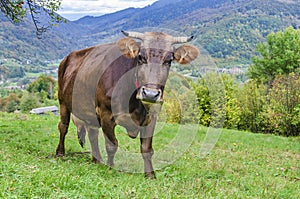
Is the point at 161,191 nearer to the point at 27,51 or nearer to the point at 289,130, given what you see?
the point at 289,130

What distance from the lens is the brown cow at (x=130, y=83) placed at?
725 cm

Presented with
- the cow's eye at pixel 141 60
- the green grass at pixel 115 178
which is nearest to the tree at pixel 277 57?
the green grass at pixel 115 178

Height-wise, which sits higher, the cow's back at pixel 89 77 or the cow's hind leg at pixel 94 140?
the cow's back at pixel 89 77

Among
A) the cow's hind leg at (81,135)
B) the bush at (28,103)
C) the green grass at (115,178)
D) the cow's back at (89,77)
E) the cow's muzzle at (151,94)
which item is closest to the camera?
the green grass at (115,178)

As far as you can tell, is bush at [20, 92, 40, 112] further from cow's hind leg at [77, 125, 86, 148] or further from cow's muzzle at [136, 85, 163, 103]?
cow's muzzle at [136, 85, 163, 103]

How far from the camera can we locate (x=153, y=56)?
24.0 ft

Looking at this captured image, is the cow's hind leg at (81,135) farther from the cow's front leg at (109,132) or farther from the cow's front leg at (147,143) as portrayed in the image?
the cow's front leg at (147,143)

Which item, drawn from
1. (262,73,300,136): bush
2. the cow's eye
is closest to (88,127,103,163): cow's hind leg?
the cow's eye

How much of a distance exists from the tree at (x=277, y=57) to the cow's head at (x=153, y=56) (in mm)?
44565

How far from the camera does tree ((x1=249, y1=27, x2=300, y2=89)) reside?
166 feet

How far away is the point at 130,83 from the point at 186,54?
1.40m

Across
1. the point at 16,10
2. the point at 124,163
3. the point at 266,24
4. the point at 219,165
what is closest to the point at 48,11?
the point at 16,10

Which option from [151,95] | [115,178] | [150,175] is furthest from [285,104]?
[151,95]

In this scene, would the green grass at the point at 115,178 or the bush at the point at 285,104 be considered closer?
the green grass at the point at 115,178
